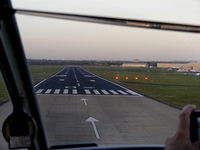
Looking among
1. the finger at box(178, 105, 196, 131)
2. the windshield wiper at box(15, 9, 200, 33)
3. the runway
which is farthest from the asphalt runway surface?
the finger at box(178, 105, 196, 131)

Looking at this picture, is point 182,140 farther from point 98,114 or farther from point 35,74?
point 98,114

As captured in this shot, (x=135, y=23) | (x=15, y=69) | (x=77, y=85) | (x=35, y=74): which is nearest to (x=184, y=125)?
(x=135, y=23)

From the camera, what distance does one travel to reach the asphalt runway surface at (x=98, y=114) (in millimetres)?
4477

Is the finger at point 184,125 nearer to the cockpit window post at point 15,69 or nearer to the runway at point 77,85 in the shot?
the cockpit window post at point 15,69

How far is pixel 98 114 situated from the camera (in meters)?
6.13

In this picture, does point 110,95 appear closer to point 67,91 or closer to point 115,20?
point 67,91

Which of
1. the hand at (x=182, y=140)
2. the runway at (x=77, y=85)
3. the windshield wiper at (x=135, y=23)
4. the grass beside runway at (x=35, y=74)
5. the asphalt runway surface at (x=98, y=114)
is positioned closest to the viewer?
the hand at (x=182, y=140)

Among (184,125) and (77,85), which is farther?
(77,85)

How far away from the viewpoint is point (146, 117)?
6090mm

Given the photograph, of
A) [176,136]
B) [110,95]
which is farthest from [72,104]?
[176,136]

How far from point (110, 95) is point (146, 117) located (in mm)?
2123

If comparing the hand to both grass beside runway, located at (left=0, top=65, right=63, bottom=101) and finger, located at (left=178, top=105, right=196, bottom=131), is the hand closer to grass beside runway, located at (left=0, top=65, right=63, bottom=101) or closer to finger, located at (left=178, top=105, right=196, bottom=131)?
finger, located at (left=178, top=105, right=196, bottom=131)

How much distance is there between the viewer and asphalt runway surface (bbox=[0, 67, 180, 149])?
448cm

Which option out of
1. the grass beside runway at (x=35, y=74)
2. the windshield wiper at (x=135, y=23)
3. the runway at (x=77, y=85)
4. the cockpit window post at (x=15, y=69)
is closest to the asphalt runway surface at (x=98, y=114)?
the runway at (x=77, y=85)
